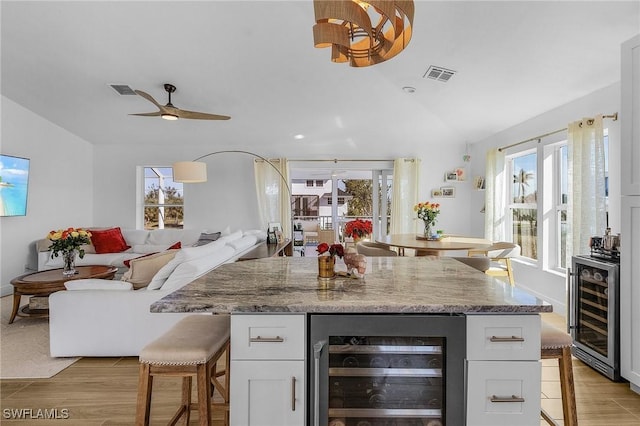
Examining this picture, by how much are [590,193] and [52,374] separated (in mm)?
4668

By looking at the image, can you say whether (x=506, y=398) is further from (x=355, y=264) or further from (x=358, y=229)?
(x=358, y=229)

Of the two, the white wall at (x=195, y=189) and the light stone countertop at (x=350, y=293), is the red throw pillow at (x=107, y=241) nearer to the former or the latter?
the white wall at (x=195, y=189)

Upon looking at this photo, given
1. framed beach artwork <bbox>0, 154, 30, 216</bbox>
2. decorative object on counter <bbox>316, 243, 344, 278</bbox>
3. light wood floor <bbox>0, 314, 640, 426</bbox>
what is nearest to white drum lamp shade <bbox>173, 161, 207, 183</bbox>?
framed beach artwork <bbox>0, 154, 30, 216</bbox>

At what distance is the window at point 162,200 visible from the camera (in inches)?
250

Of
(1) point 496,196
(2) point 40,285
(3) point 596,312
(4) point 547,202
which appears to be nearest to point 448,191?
(1) point 496,196

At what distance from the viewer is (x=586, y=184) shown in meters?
3.12

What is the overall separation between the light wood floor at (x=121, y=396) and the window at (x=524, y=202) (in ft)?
7.63

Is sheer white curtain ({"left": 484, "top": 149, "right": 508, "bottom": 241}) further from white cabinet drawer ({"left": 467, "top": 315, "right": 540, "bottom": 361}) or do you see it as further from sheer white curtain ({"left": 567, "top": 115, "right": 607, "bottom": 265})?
white cabinet drawer ({"left": 467, "top": 315, "right": 540, "bottom": 361})

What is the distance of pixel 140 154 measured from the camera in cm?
618

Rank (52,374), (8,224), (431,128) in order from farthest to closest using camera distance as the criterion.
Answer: (431,128)
(8,224)
(52,374)

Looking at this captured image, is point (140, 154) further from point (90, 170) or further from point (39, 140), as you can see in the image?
point (39, 140)

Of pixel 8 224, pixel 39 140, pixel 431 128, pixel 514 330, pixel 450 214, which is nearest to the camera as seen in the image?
pixel 514 330

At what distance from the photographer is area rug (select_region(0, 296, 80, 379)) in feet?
8.13

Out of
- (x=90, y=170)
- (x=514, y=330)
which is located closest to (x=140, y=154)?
(x=90, y=170)
